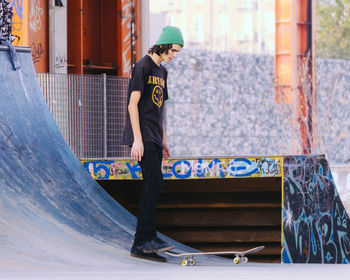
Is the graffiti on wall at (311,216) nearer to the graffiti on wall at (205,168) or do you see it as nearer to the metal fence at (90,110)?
the graffiti on wall at (205,168)

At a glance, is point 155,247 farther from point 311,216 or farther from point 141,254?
point 311,216

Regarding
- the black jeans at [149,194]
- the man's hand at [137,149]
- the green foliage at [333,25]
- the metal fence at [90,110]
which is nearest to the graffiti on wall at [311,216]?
the black jeans at [149,194]

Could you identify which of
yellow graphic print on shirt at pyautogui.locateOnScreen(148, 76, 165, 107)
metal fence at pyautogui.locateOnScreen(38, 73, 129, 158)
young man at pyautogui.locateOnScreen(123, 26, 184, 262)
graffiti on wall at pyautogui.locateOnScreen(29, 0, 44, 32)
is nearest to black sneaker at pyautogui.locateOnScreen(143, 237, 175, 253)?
young man at pyautogui.locateOnScreen(123, 26, 184, 262)

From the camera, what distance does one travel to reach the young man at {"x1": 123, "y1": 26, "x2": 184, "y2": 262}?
5.73 m

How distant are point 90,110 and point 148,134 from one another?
5562mm

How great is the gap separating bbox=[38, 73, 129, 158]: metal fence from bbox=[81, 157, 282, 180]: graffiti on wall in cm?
343

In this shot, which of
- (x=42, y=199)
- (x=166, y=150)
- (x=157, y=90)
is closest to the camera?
(x=157, y=90)

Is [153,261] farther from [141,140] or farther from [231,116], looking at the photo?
[231,116]

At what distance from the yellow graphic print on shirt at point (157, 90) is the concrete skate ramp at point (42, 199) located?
123cm

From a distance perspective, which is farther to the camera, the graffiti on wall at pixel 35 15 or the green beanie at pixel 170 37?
the graffiti on wall at pixel 35 15

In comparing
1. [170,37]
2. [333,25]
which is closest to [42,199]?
[170,37]

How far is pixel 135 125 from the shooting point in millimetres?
5691

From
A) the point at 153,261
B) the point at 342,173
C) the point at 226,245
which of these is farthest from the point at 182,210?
the point at 342,173

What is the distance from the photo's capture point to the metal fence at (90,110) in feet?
35.2
